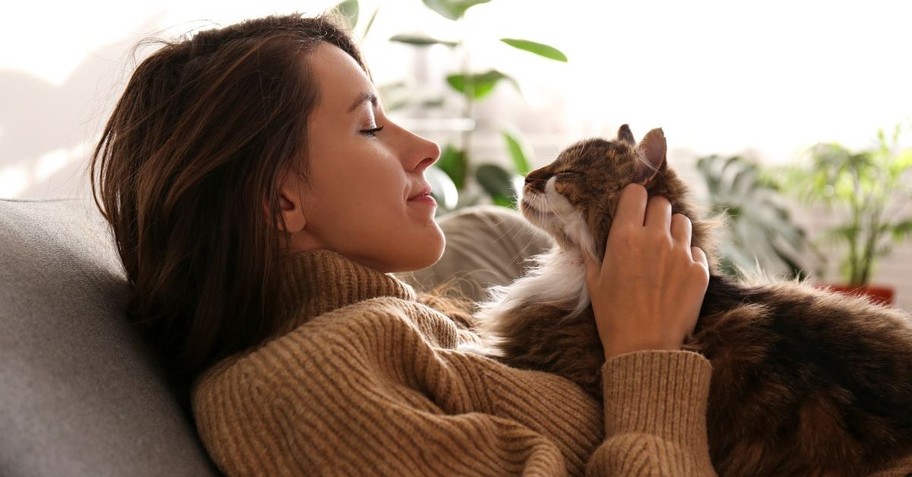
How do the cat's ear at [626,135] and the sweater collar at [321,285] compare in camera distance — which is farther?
the cat's ear at [626,135]

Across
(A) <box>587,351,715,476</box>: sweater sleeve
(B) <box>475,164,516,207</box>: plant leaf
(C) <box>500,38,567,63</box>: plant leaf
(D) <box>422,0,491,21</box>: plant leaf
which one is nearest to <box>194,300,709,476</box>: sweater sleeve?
(A) <box>587,351,715,476</box>: sweater sleeve

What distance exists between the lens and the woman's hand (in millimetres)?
1274

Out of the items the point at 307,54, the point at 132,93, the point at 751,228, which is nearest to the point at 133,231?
the point at 132,93

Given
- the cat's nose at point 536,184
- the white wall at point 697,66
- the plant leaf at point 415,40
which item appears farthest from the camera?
the white wall at point 697,66

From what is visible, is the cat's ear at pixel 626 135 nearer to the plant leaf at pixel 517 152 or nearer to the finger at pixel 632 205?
the finger at pixel 632 205

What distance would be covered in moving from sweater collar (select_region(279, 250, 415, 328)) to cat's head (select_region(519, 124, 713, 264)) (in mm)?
372

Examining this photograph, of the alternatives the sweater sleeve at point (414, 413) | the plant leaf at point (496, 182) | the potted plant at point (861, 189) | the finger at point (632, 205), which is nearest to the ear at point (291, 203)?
the sweater sleeve at point (414, 413)

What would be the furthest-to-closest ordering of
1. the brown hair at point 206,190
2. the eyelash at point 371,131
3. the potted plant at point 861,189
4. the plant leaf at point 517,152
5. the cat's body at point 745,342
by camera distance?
the potted plant at point 861,189 → the plant leaf at point 517,152 → the eyelash at point 371,131 → the brown hair at point 206,190 → the cat's body at point 745,342

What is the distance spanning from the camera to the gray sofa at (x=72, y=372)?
34.8 inches

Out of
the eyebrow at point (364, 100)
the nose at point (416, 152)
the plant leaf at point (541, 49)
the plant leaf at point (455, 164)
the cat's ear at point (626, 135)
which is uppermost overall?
the eyebrow at point (364, 100)

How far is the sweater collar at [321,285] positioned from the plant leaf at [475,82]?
82.6 inches

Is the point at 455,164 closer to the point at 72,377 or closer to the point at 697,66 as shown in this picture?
the point at 697,66

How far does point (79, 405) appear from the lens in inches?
37.4

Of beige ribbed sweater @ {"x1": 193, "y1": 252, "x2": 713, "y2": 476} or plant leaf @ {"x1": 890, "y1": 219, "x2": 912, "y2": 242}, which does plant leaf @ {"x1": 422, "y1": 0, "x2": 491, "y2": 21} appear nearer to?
beige ribbed sweater @ {"x1": 193, "y1": 252, "x2": 713, "y2": 476}
